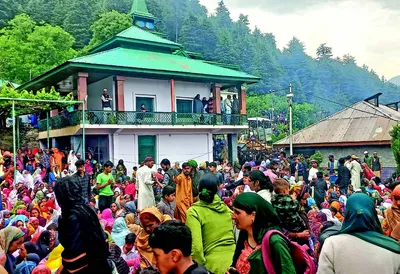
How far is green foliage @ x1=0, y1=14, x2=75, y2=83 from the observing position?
112 ft

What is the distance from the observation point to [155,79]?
21531mm

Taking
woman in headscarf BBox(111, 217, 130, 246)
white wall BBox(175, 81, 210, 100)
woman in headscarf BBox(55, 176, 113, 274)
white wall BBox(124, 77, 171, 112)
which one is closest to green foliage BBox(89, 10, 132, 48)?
white wall BBox(175, 81, 210, 100)

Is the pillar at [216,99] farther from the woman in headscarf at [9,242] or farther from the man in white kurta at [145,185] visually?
the woman in headscarf at [9,242]

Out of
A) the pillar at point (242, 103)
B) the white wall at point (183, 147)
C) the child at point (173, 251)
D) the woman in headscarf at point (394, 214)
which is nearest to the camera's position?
the child at point (173, 251)

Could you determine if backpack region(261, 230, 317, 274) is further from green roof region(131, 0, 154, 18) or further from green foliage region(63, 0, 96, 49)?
green foliage region(63, 0, 96, 49)

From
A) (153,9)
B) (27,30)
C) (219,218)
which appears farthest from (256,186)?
(153,9)

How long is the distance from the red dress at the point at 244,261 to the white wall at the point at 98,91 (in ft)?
59.4

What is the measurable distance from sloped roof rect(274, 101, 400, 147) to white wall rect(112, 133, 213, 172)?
16.2 ft

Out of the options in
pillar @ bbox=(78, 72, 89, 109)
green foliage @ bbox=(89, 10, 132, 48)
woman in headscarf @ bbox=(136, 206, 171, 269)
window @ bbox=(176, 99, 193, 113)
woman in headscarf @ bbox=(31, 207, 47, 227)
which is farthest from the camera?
green foliage @ bbox=(89, 10, 132, 48)

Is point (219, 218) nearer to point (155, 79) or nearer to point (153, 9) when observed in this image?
point (155, 79)

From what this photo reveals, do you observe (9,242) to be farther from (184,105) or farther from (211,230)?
(184,105)

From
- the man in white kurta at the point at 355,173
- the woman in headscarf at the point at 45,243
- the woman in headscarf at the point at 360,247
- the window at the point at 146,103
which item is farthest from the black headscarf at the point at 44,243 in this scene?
the window at the point at 146,103

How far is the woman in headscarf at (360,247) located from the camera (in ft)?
8.57

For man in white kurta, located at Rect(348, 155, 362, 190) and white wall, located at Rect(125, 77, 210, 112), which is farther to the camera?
white wall, located at Rect(125, 77, 210, 112)
